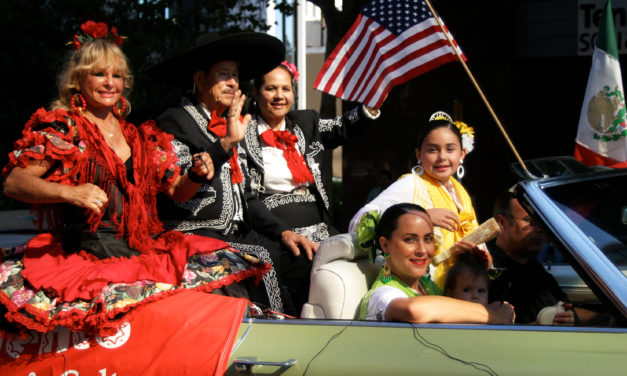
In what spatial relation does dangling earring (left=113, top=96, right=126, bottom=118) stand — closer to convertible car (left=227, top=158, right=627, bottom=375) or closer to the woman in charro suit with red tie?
the woman in charro suit with red tie

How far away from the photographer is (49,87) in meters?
12.3

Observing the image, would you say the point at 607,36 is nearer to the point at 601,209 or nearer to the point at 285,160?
the point at 285,160

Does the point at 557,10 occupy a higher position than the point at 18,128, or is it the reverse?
the point at 557,10

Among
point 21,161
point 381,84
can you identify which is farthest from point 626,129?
point 21,161

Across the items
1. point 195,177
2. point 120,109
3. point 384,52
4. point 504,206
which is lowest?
point 504,206

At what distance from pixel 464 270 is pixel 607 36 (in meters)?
2.49

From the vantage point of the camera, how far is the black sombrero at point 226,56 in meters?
3.74

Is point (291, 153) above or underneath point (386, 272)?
above

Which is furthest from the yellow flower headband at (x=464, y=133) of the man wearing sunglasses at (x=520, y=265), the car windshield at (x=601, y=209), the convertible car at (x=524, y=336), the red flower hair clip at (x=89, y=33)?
the red flower hair clip at (x=89, y=33)

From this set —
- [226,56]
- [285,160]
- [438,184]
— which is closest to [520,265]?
[438,184]

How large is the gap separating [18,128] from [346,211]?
5304 millimetres

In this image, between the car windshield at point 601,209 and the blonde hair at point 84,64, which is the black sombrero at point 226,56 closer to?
the blonde hair at point 84,64

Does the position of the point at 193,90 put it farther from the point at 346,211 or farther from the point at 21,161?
the point at 346,211

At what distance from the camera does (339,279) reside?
294cm
